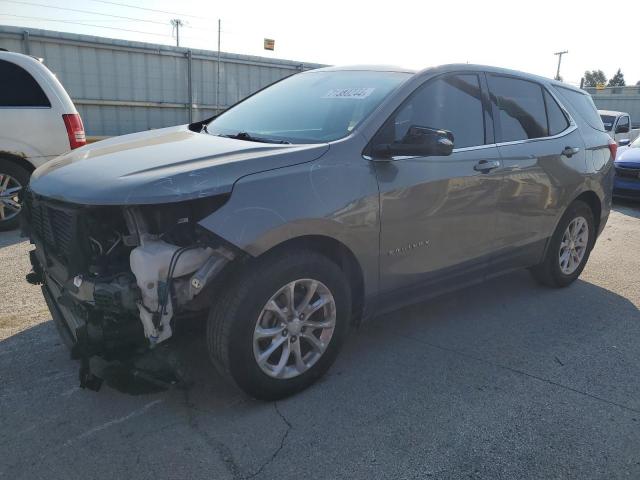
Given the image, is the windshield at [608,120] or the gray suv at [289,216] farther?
the windshield at [608,120]

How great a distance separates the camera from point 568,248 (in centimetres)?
480

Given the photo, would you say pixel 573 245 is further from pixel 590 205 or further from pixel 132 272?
pixel 132 272


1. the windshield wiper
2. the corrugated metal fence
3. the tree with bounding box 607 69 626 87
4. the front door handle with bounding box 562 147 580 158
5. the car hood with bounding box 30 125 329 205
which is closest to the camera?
the car hood with bounding box 30 125 329 205

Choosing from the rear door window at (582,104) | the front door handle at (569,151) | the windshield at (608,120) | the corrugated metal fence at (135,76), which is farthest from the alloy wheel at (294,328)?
the windshield at (608,120)

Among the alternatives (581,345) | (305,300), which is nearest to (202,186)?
(305,300)

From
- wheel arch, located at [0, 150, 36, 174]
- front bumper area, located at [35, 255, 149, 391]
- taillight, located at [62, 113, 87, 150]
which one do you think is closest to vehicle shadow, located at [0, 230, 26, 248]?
wheel arch, located at [0, 150, 36, 174]

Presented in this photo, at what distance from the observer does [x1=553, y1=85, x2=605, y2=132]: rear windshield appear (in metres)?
4.80

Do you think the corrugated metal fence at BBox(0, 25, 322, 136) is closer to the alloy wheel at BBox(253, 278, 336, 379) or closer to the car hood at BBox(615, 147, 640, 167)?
the car hood at BBox(615, 147, 640, 167)

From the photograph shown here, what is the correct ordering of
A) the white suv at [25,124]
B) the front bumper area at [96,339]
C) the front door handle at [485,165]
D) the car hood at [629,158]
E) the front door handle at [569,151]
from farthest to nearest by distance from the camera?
1. the car hood at [629,158]
2. the white suv at [25,124]
3. the front door handle at [569,151]
4. the front door handle at [485,165]
5. the front bumper area at [96,339]

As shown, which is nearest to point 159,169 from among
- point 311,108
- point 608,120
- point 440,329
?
point 311,108

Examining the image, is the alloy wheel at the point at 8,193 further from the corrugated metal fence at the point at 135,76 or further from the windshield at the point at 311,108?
the corrugated metal fence at the point at 135,76

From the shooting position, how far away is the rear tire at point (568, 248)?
4625 millimetres

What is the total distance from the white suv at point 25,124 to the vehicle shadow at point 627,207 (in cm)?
879

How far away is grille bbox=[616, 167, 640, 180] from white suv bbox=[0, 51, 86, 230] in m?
9.16
